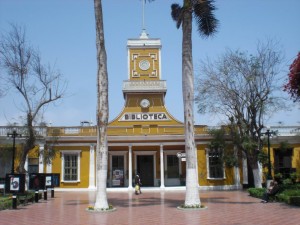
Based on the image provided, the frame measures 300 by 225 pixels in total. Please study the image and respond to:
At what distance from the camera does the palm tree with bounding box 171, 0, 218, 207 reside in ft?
47.7

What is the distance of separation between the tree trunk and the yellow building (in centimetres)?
1400

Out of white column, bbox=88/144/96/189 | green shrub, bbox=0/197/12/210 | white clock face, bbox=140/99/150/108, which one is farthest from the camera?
white clock face, bbox=140/99/150/108

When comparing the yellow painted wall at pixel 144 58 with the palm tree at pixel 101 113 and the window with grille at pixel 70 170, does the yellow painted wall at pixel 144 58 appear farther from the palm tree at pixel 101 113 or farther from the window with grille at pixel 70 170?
the palm tree at pixel 101 113

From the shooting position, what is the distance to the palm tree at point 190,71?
14539mm

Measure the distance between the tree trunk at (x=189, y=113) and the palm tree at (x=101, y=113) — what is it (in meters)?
→ 3.11

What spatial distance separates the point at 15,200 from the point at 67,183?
45.5 feet

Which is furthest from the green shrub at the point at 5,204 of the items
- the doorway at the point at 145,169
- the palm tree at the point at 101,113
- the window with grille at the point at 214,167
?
the window with grille at the point at 214,167

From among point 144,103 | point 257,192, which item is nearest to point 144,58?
point 144,103

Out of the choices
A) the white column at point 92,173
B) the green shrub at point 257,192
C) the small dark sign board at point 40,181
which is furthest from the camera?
the white column at point 92,173

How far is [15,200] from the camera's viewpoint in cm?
1552

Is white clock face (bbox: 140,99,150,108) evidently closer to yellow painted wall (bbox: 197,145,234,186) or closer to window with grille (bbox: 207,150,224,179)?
yellow painted wall (bbox: 197,145,234,186)

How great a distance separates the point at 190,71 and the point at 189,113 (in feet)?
5.54

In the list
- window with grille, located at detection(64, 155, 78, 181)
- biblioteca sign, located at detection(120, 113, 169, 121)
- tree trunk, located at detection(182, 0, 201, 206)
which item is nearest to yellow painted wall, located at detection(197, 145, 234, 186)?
biblioteca sign, located at detection(120, 113, 169, 121)

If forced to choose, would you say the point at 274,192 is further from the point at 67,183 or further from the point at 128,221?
the point at 67,183
